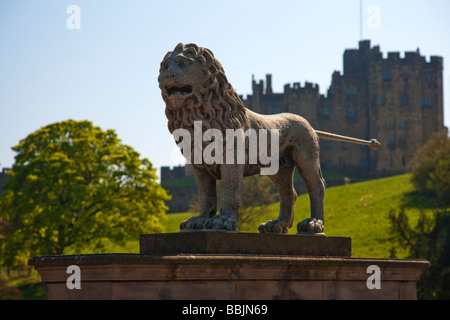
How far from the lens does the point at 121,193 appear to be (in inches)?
1334

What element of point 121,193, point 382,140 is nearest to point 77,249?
point 121,193

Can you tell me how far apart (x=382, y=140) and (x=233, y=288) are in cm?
8170

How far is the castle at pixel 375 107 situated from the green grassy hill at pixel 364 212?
2048 cm

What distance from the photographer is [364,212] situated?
50.7 m

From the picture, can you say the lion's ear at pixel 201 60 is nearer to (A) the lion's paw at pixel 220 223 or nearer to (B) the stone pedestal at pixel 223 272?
(A) the lion's paw at pixel 220 223

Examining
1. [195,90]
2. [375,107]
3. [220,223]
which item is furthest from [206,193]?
[375,107]

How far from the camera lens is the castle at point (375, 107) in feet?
286

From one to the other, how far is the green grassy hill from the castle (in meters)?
20.5

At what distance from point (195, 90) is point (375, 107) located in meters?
81.9

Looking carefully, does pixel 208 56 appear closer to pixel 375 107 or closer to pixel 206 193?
pixel 206 193

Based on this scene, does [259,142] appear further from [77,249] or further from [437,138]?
[437,138]

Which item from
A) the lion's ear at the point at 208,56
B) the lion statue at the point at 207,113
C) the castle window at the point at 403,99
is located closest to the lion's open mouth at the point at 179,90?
the lion statue at the point at 207,113

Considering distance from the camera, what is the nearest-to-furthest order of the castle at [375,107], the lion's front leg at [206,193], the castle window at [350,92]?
the lion's front leg at [206,193] < the castle at [375,107] < the castle window at [350,92]

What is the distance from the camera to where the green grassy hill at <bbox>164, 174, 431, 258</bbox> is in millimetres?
41219
